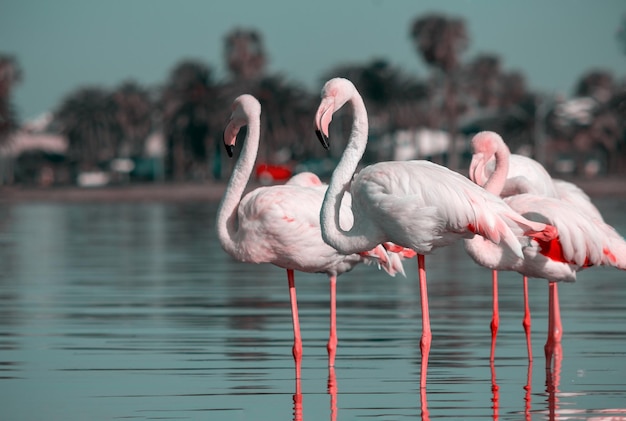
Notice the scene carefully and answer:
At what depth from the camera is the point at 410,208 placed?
8008mm

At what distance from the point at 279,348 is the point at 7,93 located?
3274 inches

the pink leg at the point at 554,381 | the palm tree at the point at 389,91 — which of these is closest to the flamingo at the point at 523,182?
the pink leg at the point at 554,381

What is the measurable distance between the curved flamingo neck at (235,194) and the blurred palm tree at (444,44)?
6907cm

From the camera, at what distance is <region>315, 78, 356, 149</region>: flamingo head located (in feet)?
26.9

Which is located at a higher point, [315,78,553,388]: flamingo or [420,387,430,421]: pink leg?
[315,78,553,388]: flamingo

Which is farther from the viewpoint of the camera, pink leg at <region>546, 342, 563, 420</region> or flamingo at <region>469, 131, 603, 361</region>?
flamingo at <region>469, 131, 603, 361</region>

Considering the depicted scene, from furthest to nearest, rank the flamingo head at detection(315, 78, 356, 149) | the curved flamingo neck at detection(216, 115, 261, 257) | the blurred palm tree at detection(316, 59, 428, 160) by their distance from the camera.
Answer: the blurred palm tree at detection(316, 59, 428, 160) < the curved flamingo neck at detection(216, 115, 261, 257) < the flamingo head at detection(315, 78, 356, 149)

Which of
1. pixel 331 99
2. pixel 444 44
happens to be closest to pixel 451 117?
pixel 444 44

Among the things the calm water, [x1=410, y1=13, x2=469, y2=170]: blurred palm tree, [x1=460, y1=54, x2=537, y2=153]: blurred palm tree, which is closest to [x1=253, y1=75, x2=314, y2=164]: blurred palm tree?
[x1=410, y1=13, x2=469, y2=170]: blurred palm tree

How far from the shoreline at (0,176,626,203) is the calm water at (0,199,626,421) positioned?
41.0 m

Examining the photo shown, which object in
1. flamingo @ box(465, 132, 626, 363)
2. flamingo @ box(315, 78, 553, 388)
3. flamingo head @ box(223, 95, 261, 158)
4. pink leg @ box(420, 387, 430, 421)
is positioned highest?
flamingo head @ box(223, 95, 261, 158)

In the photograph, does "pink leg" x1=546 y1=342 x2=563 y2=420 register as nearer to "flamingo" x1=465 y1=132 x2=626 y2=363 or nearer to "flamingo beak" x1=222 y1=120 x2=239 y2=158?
"flamingo" x1=465 y1=132 x2=626 y2=363

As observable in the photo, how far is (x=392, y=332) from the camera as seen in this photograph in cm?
1100

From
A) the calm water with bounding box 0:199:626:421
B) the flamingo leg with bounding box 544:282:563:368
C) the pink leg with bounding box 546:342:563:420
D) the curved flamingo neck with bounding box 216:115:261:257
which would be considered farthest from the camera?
the curved flamingo neck with bounding box 216:115:261:257
